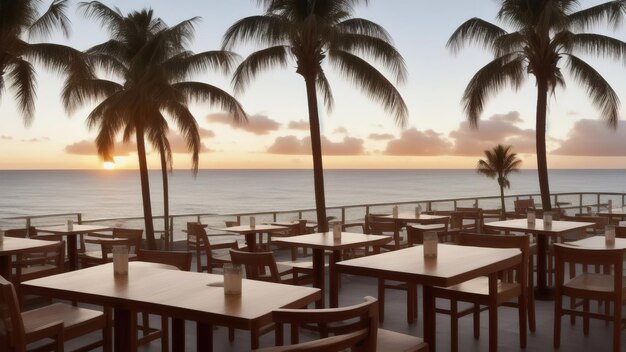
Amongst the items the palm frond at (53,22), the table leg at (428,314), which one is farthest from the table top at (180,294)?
the palm frond at (53,22)

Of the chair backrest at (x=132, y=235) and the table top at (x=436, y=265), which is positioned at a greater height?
the table top at (x=436, y=265)

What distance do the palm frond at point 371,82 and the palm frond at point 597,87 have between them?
4.17 m

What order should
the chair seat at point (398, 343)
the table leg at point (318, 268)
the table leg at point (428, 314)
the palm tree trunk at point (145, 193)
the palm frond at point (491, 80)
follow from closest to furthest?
the chair seat at point (398, 343), the table leg at point (428, 314), the table leg at point (318, 268), the palm tree trunk at point (145, 193), the palm frond at point (491, 80)

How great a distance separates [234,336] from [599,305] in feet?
12.2

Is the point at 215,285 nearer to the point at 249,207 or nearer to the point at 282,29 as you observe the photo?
the point at 282,29

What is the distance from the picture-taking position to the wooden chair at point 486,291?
4.49 m

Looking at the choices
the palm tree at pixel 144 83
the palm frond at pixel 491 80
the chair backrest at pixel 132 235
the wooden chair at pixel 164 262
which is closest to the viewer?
the wooden chair at pixel 164 262

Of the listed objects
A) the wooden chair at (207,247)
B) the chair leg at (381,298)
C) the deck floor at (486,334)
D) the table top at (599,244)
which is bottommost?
the deck floor at (486,334)

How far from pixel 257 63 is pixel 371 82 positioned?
7.71 ft

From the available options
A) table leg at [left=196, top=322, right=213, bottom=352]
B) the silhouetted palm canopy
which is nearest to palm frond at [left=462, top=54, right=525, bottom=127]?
the silhouetted palm canopy

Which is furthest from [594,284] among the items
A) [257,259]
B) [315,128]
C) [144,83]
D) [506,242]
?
[144,83]

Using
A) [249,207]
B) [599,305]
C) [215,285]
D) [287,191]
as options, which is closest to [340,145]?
[249,207]

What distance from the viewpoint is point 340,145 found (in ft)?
164

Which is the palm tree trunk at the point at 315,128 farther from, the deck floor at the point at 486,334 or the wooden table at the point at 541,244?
the deck floor at the point at 486,334
